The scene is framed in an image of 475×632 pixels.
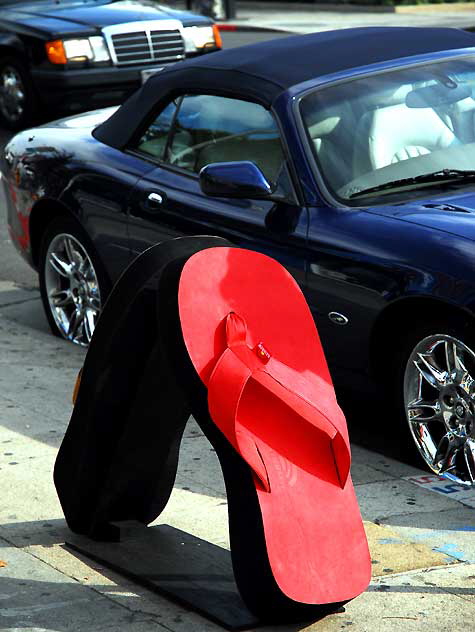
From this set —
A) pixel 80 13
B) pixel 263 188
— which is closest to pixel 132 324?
pixel 263 188

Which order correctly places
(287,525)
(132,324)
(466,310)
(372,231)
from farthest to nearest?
(372,231) → (466,310) → (132,324) → (287,525)

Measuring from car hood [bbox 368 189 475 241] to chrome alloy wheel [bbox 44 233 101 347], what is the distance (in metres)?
2.13

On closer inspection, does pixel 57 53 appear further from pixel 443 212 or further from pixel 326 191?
pixel 443 212

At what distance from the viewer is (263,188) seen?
6000mm

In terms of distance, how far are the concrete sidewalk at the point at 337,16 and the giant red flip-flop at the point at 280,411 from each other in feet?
77.2

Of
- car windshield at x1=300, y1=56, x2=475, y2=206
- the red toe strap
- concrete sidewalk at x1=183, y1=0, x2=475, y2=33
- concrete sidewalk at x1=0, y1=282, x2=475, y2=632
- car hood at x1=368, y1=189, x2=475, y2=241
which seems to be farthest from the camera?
concrete sidewalk at x1=183, y1=0, x2=475, y2=33

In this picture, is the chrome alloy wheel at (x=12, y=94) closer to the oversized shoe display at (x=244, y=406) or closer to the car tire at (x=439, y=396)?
the car tire at (x=439, y=396)

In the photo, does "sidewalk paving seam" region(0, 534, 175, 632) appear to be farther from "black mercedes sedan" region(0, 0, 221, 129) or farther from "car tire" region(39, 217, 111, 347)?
"black mercedes sedan" region(0, 0, 221, 129)

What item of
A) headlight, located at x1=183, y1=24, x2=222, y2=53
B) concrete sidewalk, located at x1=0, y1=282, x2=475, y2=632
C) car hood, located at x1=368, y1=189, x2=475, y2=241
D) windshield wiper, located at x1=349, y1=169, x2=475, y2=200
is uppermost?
windshield wiper, located at x1=349, y1=169, x2=475, y2=200

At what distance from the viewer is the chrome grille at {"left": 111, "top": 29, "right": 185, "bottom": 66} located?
1430cm

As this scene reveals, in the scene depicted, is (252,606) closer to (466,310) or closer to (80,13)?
(466,310)

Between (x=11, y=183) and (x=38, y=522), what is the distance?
11.6 ft

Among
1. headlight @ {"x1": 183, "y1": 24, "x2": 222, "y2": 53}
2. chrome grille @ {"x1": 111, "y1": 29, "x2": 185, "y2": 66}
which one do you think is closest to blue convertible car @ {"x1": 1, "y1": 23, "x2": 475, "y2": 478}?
chrome grille @ {"x1": 111, "y1": 29, "x2": 185, "y2": 66}

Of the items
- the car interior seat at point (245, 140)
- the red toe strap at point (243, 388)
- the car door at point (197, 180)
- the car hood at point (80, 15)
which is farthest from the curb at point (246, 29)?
the red toe strap at point (243, 388)
